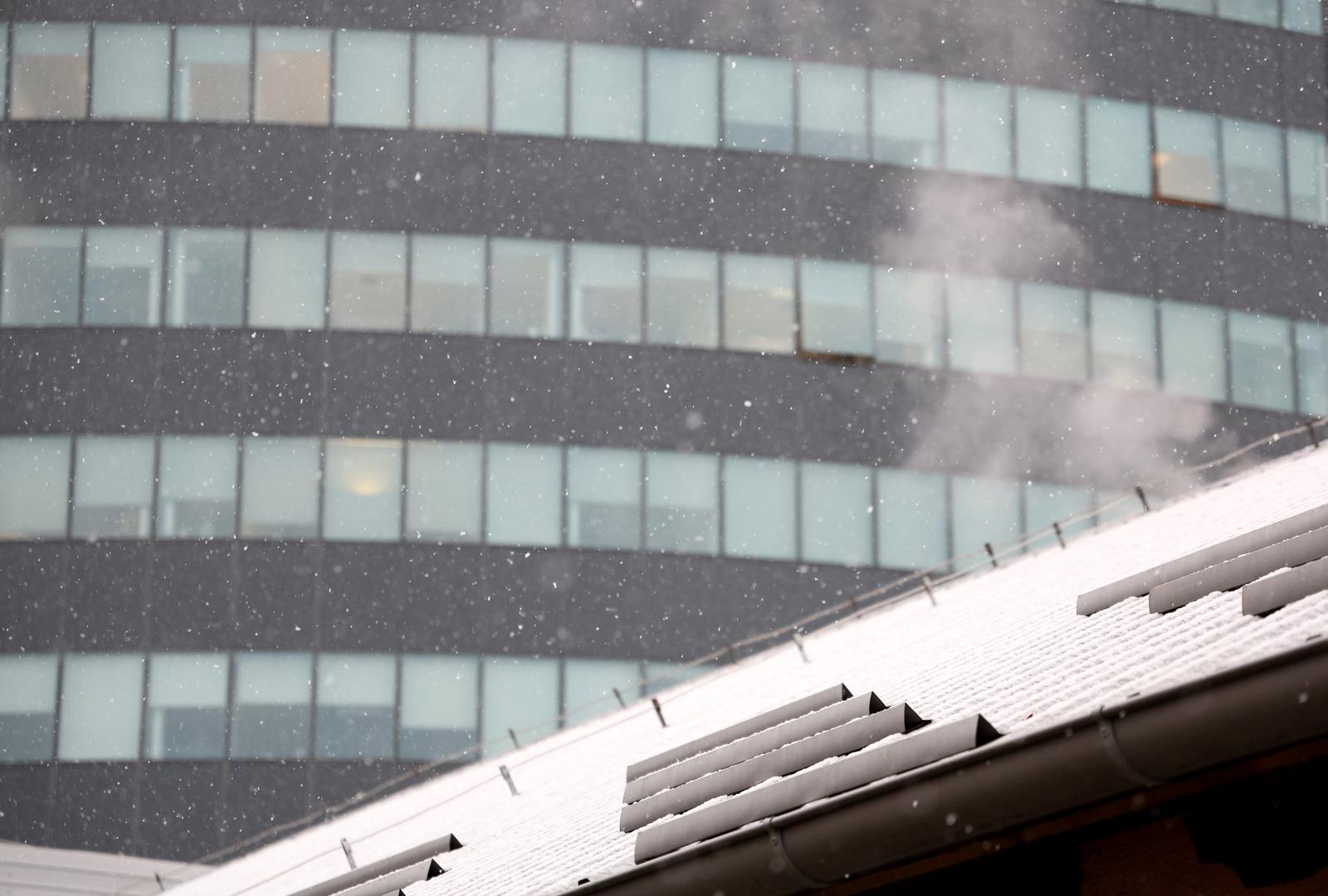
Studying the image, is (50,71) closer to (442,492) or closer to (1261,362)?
(442,492)

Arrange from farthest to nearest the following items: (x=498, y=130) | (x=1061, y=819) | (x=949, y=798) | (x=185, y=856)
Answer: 1. (x=498, y=130)
2. (x=185, y=856)
3. (x=1061, y=819)
4. (x=949, y=798)

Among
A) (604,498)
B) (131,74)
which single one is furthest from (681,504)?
(131,74)

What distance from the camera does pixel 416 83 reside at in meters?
38.8

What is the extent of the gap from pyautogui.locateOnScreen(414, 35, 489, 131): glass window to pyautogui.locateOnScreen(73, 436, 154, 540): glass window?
8303 millimetres

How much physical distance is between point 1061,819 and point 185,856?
103 ft

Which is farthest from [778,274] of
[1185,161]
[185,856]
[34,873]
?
[34,873]

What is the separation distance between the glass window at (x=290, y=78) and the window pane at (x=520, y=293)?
14.4ft

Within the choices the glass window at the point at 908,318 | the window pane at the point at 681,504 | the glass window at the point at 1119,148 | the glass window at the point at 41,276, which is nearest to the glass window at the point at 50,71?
the glass window at the point at 41,276

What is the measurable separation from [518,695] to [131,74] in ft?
46.1

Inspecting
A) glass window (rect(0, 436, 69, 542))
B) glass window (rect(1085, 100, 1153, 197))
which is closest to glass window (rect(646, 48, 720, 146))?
glass window (rect(1085, 100, 1153, 197))

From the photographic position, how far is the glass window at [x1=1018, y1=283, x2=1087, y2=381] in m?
40.2

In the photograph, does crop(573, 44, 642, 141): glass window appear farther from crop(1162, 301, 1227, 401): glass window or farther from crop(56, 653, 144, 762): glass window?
crop(56, 653, 144, 762): glass window

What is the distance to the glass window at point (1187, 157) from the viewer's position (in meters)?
41.7

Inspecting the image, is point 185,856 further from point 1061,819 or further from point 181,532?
point 1061,819
